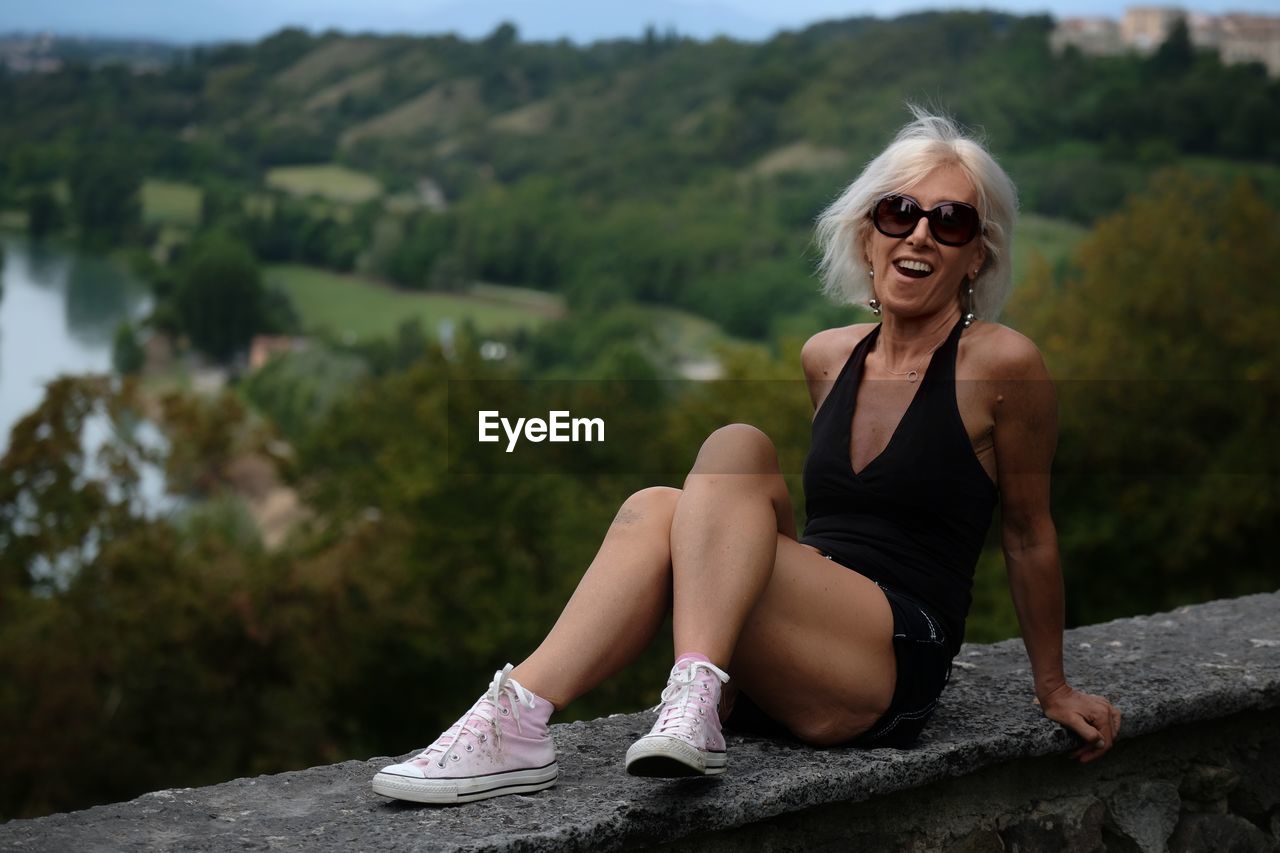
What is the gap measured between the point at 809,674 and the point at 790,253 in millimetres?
39138

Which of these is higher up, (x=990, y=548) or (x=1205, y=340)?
(x=1205, y=340)

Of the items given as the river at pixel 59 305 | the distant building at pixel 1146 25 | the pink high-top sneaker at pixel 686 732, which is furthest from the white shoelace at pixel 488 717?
the distant building at pixel 1146 25

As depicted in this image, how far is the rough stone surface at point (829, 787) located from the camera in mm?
1851

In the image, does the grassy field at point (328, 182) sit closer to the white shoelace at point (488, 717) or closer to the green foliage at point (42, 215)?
the green foliage at point (42, 215)

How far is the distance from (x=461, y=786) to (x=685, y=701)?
309 millimetres

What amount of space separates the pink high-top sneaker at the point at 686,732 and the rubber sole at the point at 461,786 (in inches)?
5.4

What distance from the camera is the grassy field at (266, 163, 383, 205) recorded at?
178ft

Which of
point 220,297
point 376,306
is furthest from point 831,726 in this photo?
point 376,306

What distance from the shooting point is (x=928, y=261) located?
7.95 ft

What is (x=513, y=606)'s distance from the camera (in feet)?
69.8

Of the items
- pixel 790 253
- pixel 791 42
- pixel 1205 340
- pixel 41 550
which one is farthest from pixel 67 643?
pixel 791 42

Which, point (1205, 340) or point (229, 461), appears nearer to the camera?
point (229, 461)

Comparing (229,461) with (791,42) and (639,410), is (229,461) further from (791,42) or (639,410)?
(791,42)

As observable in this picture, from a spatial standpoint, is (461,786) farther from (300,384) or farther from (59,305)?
(59,305)
